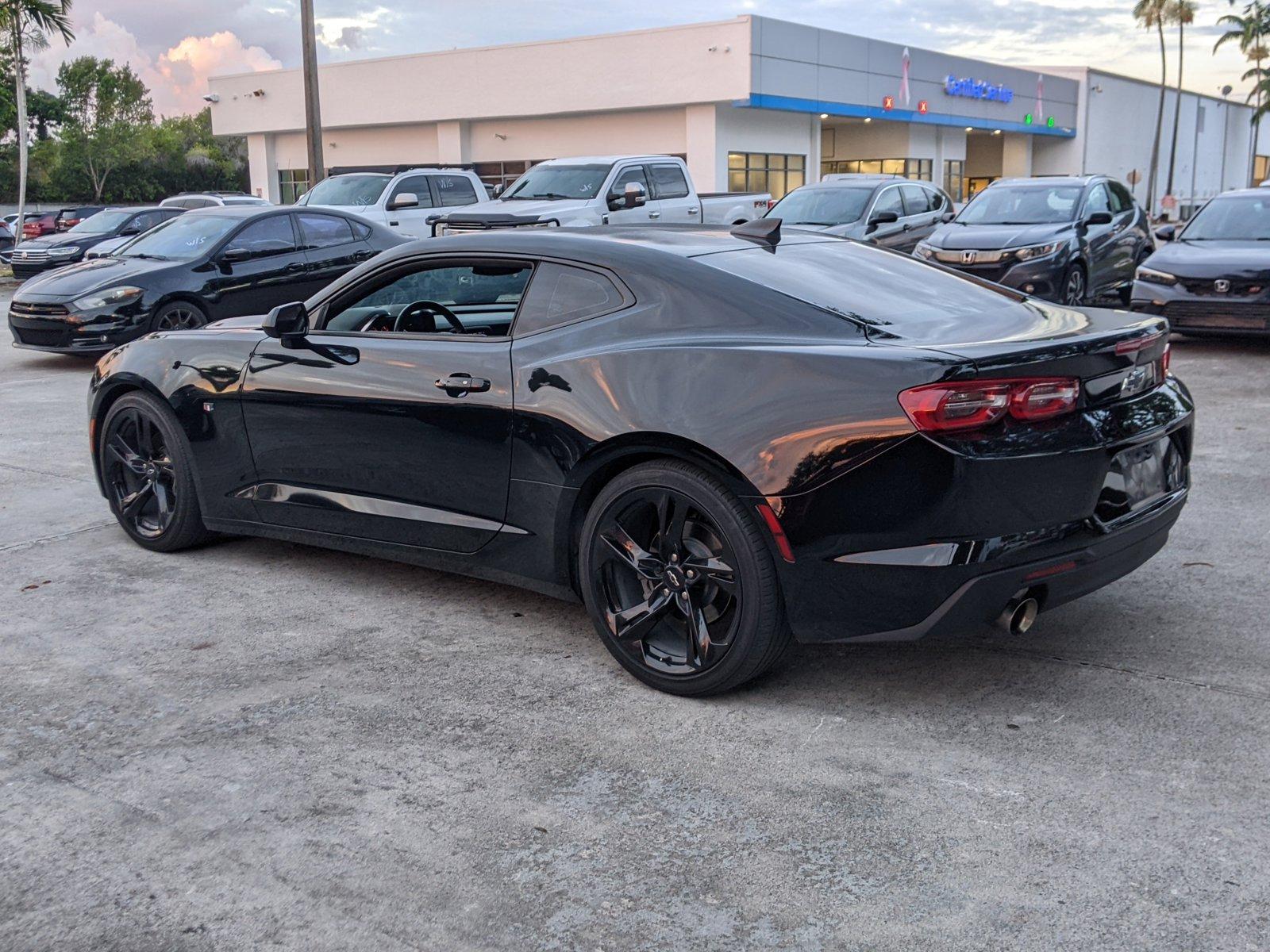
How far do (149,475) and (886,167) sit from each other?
44.3 metres

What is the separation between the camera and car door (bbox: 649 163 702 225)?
721 inches

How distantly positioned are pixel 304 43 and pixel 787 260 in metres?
22.2

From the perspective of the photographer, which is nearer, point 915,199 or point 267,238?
point 267,238

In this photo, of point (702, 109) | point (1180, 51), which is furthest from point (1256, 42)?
point (702, 109)

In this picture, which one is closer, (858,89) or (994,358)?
(994,358)

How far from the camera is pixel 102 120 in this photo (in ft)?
251

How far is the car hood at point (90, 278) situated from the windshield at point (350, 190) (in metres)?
6.83

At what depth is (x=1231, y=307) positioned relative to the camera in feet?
37.4

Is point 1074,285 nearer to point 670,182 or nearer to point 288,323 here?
point 670,182

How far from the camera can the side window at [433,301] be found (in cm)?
474

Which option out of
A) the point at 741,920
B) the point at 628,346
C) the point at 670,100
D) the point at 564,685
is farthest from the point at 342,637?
the point at 670,100

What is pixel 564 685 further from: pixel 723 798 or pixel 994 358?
pixel 994 358

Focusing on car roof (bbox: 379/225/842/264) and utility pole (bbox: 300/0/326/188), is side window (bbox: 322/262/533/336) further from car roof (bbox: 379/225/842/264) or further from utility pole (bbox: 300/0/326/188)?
utility pole (bbox: 300/0/326/188)

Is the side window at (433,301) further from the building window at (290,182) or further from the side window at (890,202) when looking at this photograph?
the building window at (290,182)
